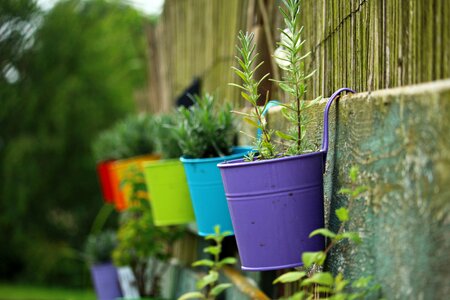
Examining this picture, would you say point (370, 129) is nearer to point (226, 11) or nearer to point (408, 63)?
point (408, 63)

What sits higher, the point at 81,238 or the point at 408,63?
the point at 408,63

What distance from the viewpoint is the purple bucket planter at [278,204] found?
1.91 meters

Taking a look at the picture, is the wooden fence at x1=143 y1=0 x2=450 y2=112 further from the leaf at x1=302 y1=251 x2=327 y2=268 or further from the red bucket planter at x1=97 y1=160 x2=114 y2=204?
the red bucket planter at x1=97 y1=160 x2=114 y2=204

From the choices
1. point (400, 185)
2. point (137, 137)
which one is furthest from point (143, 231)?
point (400, 185)

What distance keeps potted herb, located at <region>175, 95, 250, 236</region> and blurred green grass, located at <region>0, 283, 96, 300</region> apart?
13.8 feet

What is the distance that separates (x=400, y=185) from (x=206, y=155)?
1.41 meters

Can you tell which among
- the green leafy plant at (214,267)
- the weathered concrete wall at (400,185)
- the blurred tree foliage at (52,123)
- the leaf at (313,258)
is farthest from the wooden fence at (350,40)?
the blurred tree foliage at (52,123)

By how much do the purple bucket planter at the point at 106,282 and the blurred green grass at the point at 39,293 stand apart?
1075 mm

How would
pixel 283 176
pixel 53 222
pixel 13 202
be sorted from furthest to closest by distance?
pixel 53 222, pixel 13 202, pixel 283 176

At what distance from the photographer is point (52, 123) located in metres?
8.11

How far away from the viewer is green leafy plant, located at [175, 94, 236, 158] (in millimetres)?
2863

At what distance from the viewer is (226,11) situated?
406cm


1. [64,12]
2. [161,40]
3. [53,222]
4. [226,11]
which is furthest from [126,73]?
[226,11]

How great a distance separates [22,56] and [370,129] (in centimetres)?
693
